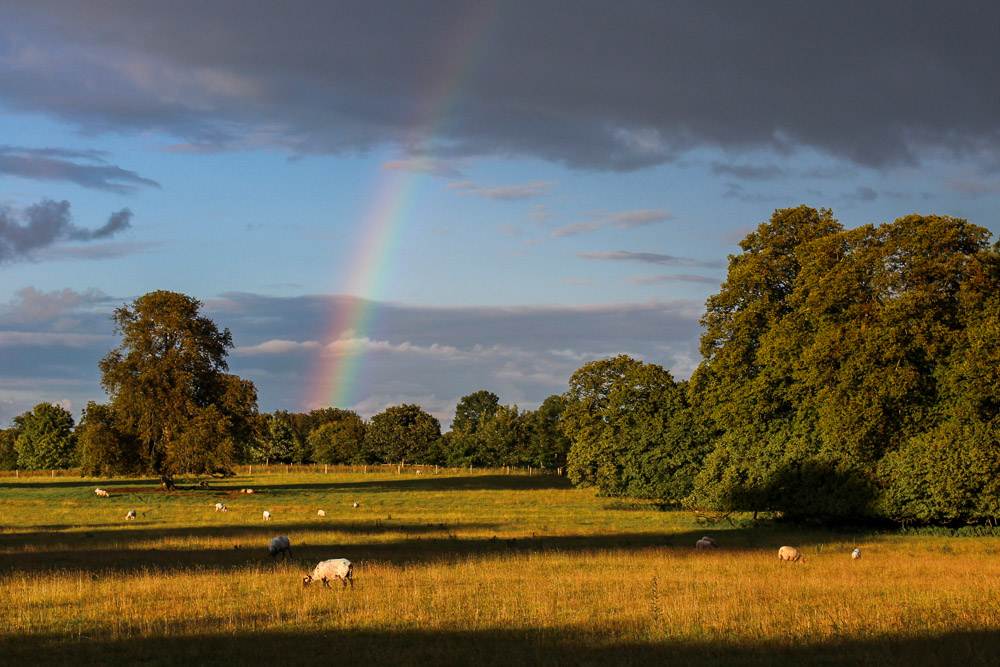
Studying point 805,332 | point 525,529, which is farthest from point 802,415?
point 525,529

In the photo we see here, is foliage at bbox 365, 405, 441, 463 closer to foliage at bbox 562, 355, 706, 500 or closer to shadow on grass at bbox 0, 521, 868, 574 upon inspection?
foliage at bbox 562, 355, 706, 500

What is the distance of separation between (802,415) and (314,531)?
24973 mm

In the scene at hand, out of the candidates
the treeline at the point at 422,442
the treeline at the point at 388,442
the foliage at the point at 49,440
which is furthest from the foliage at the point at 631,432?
the foliage at the point at 49,440

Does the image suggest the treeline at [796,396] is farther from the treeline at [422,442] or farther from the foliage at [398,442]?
the foliage at [398,442]

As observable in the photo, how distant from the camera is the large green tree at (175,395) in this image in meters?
68.1

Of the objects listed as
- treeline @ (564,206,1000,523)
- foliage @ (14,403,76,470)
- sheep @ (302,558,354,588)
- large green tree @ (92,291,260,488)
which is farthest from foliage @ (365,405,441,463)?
sheep @ (302,558,354,588)

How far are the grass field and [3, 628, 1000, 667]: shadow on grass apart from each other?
0.05 metres

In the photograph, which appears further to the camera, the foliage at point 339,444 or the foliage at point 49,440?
the foliage at point 339,444

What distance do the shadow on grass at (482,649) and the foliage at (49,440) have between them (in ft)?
447

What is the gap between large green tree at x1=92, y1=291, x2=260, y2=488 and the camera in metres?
68.1

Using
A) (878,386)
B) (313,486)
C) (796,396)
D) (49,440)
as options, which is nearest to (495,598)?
(878,386)

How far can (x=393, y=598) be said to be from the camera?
2080 centimetres

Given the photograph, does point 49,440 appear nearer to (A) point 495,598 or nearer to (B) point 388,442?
(B) point 388,442

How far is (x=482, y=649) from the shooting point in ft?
51.0
